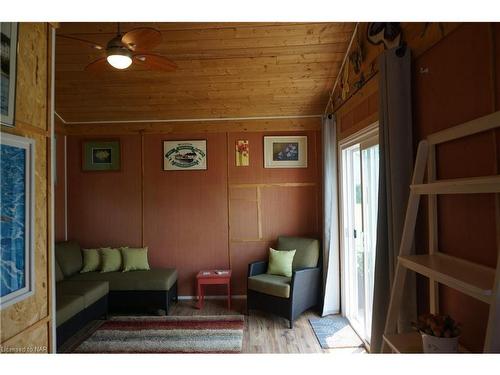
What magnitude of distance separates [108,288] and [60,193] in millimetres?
1662

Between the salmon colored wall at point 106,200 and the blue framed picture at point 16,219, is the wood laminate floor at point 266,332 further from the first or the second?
the blue framed picture at point 16,219

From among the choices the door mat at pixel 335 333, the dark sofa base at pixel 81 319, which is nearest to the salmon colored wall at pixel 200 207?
the dark sofa base at pixel 81 319

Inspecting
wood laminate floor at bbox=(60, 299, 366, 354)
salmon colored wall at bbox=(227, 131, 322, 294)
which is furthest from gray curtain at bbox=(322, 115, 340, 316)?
salmon colored wall at bbox=(227, 131, 322, 294)

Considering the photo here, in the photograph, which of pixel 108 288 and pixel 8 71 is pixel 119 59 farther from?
pixel 108 288

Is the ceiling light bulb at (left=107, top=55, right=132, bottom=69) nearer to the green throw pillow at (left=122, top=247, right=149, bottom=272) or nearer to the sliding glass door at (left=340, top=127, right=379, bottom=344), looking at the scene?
the sliding glass door at (left=340, top=127, right=379, bottom=344)

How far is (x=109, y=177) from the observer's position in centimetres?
454

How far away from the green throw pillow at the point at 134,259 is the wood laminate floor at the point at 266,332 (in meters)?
0.68

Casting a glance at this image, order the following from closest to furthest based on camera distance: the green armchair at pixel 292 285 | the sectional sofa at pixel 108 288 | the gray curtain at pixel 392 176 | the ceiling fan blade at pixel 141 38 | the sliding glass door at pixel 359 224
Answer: the gray curtain at pixel 392 176, the ceiling fan blade at pixel 141 38, the sliding glass door at pixel 359 224, the sectional sofa at pixel 108 288, the green armchair at pixel 292 285

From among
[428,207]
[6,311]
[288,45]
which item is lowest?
[6,311]

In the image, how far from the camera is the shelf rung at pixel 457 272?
3.49ft

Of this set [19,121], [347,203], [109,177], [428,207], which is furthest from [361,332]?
[109,177]

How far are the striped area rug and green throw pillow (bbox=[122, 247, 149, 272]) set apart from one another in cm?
64
